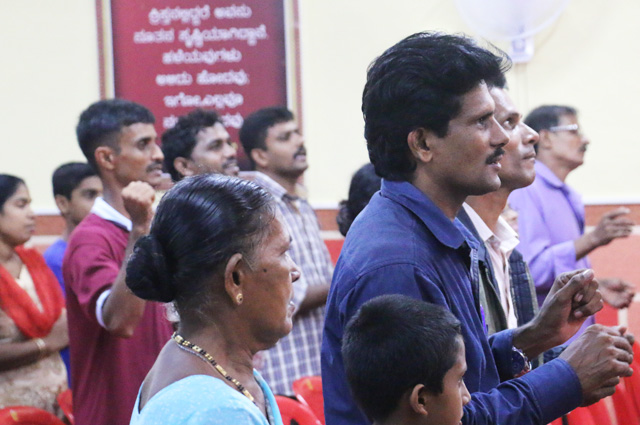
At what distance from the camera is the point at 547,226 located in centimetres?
364

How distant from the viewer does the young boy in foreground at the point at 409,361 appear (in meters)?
1.36

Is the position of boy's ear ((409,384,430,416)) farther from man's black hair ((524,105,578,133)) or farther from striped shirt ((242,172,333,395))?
man's black hair ((524,105,578,133))

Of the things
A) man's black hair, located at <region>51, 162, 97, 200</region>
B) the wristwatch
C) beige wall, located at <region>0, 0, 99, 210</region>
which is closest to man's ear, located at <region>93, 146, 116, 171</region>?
man's black hair, located at <region>51, 162, 97, 200</region>

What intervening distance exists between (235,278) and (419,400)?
0.35m

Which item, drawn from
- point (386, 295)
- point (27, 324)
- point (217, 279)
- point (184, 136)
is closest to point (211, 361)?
point (217, 279)

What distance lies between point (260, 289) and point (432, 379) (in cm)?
31

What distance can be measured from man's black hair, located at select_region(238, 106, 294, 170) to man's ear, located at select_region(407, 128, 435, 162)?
7.51 ft

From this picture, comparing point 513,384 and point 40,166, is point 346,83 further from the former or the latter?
point 513,384

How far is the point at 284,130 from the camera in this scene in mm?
3867

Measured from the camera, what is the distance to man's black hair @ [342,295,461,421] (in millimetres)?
1358

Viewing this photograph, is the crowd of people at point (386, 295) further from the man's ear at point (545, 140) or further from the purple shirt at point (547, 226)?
the man's ear at point (545, 140)

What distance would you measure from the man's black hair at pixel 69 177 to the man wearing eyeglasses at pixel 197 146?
0.60 metres

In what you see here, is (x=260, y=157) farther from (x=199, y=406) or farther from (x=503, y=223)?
(x=199, y=406)

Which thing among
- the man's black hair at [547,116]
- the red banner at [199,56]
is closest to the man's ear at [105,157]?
the red banner at [199,56]
